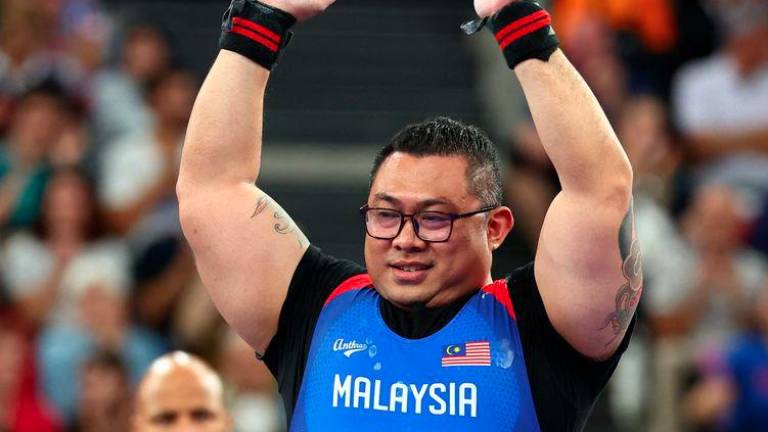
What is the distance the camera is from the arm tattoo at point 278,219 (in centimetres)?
354

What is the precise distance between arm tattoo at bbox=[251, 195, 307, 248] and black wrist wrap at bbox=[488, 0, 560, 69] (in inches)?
27.6

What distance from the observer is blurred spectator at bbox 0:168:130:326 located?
7832 mm

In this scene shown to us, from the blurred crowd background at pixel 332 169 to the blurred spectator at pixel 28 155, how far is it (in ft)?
0.05

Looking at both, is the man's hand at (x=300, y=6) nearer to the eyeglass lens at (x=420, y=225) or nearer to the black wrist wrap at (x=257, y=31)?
the black wrist wrap at (x=257, y=31)

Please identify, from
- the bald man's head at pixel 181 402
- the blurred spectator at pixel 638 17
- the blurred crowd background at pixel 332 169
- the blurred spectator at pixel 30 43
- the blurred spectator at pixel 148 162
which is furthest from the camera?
the blurred spectator at pixel 30 43

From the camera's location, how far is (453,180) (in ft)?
11.2

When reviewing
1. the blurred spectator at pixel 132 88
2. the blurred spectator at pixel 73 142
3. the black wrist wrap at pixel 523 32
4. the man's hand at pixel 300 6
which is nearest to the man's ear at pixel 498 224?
the black wrist wrap at pixel 523 32

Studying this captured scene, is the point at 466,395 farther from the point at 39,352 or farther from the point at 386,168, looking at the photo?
the point at 39,352

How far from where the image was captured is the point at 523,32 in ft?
10.7

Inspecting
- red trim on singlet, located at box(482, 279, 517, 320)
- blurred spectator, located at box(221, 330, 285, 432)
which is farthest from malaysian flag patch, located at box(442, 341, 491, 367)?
blurred spectator, located at box(221, 330, 285, 432)

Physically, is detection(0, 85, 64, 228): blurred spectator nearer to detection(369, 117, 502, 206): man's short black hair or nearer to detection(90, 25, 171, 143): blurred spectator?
detection(90, 25, 171, 143): blurred spectator

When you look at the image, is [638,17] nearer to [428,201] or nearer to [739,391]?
[739,391]

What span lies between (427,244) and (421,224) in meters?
0.05

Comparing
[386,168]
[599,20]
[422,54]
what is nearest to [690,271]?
[599,20]
